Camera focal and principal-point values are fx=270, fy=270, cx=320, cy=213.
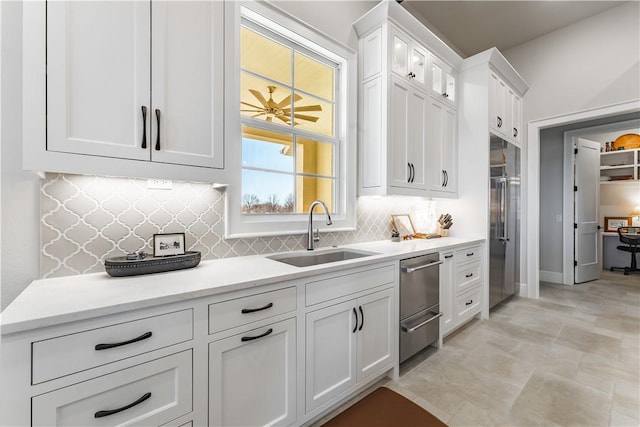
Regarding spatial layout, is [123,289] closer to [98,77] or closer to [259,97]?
[98,77]

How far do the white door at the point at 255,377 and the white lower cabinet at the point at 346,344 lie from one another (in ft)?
0.43

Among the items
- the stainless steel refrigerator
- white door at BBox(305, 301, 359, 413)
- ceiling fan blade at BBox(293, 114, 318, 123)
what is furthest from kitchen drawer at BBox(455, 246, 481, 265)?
ceiling fan blade at BBox(293, 114, 318, 123)

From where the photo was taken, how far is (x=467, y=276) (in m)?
2.89

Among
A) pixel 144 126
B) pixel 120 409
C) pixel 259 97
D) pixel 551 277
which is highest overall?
pixel 259 97

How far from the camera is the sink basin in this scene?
204cm

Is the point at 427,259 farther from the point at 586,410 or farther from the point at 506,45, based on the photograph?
the point at 506,45

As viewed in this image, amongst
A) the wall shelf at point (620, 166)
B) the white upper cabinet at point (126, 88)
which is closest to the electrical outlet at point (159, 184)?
the white upper cabinet at point (126, 88)

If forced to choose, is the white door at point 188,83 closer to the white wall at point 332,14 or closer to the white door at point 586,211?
the white wall at point 332,14

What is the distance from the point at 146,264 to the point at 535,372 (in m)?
2.86

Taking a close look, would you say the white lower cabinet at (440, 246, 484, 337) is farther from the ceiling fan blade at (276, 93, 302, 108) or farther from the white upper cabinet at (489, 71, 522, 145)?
the ceiling fan blade at (276, 93, 302, 108)

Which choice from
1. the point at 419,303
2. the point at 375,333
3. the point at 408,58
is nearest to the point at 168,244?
the point at 375,333

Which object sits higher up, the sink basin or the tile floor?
the sink basin

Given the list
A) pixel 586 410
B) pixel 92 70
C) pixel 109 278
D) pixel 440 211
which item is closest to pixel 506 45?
pixel 440 211

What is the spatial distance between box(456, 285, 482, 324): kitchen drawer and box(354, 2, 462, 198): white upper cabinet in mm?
1145
